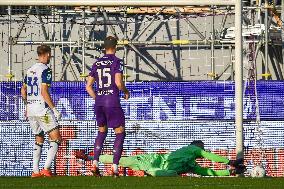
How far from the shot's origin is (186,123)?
65.1 ft

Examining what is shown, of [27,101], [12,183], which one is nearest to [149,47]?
[27,101]

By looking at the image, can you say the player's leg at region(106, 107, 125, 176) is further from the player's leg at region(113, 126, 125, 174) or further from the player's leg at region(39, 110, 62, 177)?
the player's leg at region(39, 110, 62, 177)

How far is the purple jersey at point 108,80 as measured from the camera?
1611cm

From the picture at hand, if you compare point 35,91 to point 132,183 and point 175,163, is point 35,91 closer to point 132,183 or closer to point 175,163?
point 175,163

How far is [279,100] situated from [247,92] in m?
0.56

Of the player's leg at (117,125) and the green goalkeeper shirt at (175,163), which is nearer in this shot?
the player's leg at (117,125)

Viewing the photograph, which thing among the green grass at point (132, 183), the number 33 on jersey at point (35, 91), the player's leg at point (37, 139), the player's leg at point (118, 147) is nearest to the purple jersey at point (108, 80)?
the player's leg at point (118, 147)

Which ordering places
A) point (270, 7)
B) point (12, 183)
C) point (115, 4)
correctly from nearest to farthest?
1. point (12, 183)
2. point (115, 4)
3. point (270, 7)

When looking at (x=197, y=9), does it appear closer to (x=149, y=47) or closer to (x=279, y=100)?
(x=149, y=47)

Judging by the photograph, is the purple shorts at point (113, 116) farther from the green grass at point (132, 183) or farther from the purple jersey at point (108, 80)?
the green grass at point (132, 183)

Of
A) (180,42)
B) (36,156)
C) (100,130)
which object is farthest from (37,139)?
(180,42)

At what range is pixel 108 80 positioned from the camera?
16109 millimetres

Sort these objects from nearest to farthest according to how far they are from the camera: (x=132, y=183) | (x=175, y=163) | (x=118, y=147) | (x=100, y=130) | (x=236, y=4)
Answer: (x=132, y=183) < (x=118, y=147) < (x=100, y=130) < (x=175, y=163) < (x=236, y=4)

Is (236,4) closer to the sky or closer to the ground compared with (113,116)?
closer to the sky
